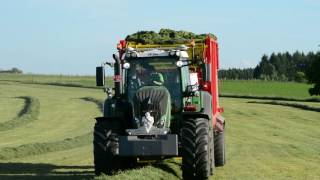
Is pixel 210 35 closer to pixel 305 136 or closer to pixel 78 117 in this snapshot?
pixel 305 136

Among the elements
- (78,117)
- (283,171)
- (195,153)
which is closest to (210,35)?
(283,171)

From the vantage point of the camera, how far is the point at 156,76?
1386 centimetres

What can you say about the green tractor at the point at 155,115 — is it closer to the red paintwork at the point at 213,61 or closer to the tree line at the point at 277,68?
the red paintwork at the point at 213,61

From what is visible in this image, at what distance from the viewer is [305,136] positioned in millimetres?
28453

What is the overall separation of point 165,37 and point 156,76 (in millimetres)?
2615

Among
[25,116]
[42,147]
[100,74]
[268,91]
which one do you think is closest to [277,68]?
[268,91]

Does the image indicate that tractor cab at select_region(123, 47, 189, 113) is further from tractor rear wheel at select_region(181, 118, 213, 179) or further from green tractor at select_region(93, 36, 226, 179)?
tractor rear wheel at select_region(181, 118, 213, 179)

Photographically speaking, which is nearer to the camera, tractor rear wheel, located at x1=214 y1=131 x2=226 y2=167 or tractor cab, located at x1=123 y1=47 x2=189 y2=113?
tractor cab, located at x1=123 y1=47 x2=189 y2=113

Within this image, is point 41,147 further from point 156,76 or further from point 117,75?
point 156,76

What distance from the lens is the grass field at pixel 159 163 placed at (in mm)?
15344

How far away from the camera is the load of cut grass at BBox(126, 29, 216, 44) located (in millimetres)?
15836

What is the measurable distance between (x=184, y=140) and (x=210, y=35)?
16.0ft

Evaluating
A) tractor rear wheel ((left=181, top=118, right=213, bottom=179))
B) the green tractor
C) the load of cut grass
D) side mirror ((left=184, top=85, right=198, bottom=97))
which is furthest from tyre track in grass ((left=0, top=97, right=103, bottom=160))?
tractor rear wheel ((left=181, top=118, right=213, bottom=179))

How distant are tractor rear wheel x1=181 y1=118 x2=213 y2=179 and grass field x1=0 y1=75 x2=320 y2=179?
0.66 metres
